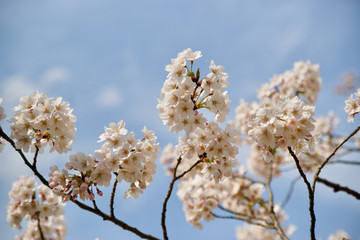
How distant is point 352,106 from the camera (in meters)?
2.91

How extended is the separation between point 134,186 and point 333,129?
31.0ft

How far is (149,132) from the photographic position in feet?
9.82

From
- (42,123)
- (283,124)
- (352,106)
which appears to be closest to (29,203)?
(42,123)

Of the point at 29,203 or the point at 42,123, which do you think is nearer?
the point at 42,123

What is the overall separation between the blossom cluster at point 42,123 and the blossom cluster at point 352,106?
319 centimetres

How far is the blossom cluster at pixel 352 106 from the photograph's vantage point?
285cm

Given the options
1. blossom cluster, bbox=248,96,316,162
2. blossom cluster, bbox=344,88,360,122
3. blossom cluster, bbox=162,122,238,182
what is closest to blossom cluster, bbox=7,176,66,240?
blossom cluster, bbox=162,122,238,182

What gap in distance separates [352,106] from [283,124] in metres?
1.08

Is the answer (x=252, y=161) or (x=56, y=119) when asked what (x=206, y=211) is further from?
(x=252, y=161)

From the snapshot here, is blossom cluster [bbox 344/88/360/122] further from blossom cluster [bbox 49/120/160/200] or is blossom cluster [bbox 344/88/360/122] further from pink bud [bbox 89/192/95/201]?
pink bud [bbox 89/192/95/201]

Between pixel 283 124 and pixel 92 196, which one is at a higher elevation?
pixel 283 124

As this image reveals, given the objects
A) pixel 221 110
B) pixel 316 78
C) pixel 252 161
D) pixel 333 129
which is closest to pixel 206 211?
pixel 221 110

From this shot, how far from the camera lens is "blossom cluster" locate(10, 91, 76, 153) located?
2.73 metres

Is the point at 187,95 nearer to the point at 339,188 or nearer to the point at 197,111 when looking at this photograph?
the point at 197,111
